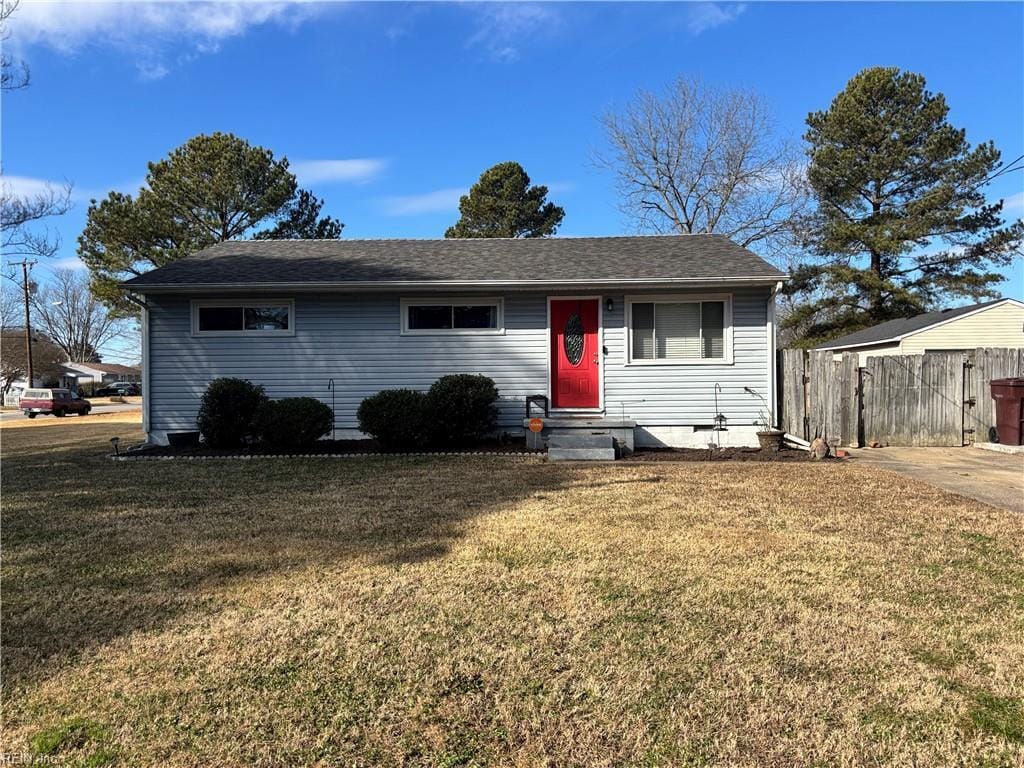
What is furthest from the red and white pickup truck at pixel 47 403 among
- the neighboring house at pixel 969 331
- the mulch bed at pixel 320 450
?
the neighboring house at pixel 969 331

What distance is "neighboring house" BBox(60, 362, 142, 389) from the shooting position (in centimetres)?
5833

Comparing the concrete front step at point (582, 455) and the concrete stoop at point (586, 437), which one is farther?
the concrete stoop at point (586, 437)

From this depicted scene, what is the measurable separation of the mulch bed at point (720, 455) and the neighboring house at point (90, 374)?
2307 inches

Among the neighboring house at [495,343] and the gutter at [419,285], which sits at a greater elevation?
the gutter at [419,285]

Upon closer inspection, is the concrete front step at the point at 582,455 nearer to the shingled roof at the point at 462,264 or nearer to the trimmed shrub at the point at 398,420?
the trimmed shrub at the point at 398,420

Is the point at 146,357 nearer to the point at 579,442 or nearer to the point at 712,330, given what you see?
the point at 579,442

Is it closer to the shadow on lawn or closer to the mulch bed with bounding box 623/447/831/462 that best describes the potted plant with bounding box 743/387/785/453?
the mulch bed with bounding box 623/447/831/462

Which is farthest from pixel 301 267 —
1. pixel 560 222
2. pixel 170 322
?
pixel 560 222

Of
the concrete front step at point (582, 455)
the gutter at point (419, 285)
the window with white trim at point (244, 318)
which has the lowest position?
the concrete front step at point (582, 455)

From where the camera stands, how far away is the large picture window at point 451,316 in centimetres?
1094

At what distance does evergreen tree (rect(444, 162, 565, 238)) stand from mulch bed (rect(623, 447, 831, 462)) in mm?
22720

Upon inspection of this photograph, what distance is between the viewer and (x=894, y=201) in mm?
25922

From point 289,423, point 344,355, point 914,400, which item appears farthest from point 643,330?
point 289,423

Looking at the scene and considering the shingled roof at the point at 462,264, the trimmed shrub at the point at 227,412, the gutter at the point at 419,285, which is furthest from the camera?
the shingled roof at the point at 462,264
